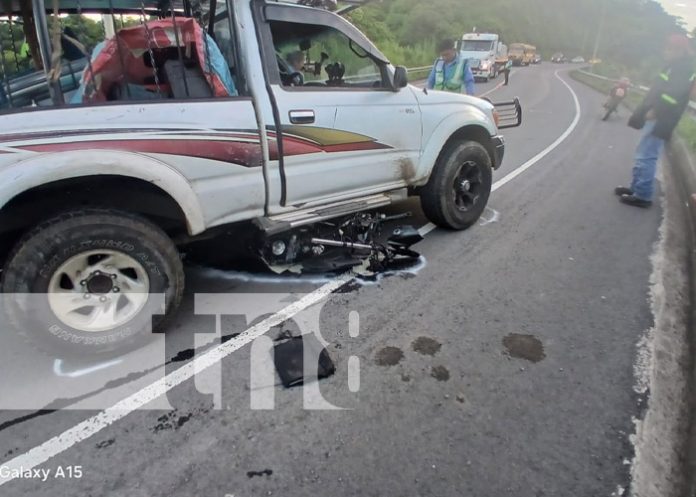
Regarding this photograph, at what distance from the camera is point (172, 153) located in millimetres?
2818

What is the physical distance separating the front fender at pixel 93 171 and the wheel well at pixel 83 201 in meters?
0.13

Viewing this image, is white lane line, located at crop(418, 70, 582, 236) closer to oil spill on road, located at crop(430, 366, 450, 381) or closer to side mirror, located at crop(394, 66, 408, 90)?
side mirror, located at crop(394, 66, 408, 90)

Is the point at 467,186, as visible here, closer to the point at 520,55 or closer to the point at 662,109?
the point at 662,109

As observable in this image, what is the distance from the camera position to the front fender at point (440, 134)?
4276 mm

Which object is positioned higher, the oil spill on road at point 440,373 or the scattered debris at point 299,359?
→ the scattered debris at point 299,359

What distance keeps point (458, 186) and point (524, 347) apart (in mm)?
2088

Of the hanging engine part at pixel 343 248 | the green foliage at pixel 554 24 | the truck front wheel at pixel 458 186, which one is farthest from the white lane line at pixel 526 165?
the green foliage at pixel 554 24

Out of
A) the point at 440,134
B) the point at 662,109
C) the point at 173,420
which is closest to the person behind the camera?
the point at 173,420

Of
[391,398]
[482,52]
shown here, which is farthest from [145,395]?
[482,52]

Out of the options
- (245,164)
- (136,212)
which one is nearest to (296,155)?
(245,164)

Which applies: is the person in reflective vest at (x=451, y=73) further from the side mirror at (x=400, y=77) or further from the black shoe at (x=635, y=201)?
the side mirror at (x=400, y=77)

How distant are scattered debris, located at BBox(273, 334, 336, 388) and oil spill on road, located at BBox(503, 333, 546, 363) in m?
1.14

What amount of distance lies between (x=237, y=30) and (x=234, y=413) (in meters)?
2.39

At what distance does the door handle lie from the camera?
3260 mm
